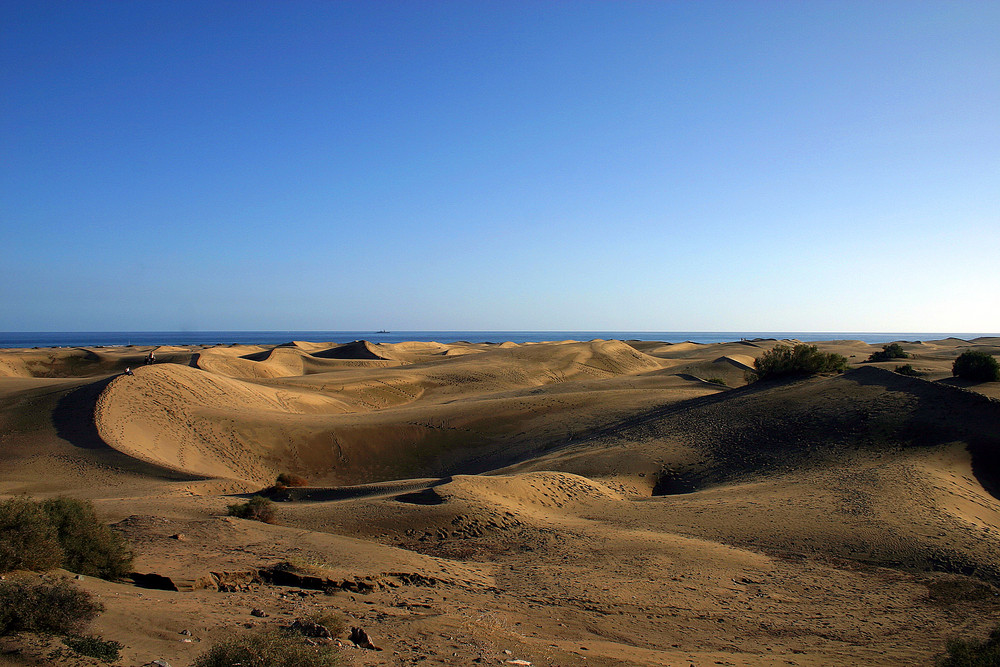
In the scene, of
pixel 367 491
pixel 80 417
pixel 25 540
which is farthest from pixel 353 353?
pixel 25 540

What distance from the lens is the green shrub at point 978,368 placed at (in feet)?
66.8

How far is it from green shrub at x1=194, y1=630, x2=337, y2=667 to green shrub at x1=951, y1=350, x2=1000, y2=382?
2367cm

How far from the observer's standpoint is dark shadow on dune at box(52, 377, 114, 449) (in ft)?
63.8

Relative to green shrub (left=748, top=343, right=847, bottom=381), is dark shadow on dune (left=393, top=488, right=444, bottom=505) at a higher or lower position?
lower

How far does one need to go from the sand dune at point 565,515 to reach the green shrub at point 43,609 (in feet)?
1.09

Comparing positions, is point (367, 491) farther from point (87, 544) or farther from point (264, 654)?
point (264, 654)

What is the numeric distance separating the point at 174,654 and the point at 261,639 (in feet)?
2.57

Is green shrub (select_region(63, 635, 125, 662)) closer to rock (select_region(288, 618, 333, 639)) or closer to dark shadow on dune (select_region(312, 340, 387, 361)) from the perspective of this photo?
rock (select_region(288, 618, 333, 639))

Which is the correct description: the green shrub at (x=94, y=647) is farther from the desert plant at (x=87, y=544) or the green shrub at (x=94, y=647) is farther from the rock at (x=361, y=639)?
the desert plant at (x=87, y=544)

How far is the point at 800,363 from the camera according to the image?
74.6ft

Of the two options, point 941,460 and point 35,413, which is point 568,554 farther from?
point 35,413

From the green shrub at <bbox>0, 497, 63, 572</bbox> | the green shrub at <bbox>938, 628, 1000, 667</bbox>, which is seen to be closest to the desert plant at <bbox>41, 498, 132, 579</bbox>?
the green shrub at <bbox>0, 497, 63, 572</bbox>

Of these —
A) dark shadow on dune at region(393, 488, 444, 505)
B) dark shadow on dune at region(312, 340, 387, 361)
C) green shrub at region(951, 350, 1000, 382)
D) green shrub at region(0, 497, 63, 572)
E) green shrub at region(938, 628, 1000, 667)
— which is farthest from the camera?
dark shadow on dune at region(312, 340, 387, 361)

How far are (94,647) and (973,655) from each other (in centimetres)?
787
